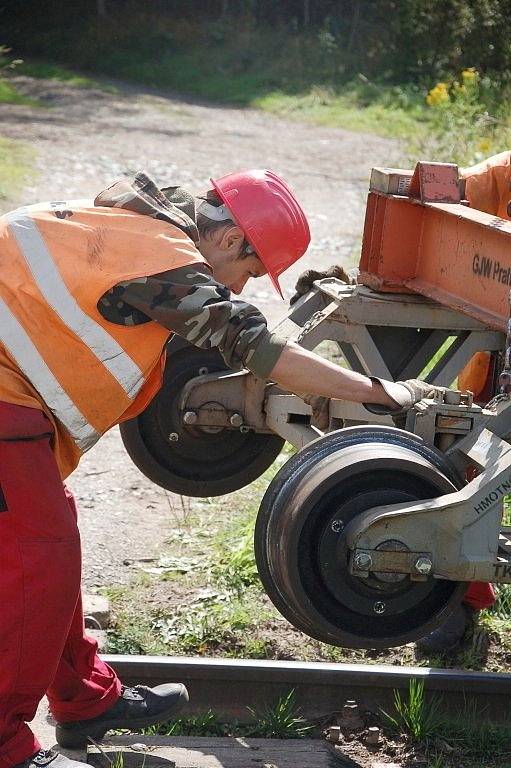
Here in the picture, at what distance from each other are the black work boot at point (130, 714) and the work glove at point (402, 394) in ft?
3.79

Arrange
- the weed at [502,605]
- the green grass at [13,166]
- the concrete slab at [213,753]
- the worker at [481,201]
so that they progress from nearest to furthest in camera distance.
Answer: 1. the concrete slab at [213,753]
2. the weed at [502,605]
3. the worker at [481,201]
4. the green grass at [13,166]

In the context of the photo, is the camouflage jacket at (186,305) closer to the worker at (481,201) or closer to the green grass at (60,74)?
the worker at (481,201)

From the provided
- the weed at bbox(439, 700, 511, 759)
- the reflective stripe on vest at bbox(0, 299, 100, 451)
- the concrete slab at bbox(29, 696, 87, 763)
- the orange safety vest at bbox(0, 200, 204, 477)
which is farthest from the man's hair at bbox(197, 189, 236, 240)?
the weed at bbox(439, 700, 511, 759)

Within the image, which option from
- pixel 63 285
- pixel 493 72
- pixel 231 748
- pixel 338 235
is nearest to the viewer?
pixel 63 285

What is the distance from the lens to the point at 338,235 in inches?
476

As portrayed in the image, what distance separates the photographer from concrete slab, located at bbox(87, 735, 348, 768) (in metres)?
3.61

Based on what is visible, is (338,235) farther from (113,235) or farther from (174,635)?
(113,235)

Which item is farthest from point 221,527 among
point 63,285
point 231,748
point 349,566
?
point 63,285

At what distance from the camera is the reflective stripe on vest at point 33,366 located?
3.16 metres

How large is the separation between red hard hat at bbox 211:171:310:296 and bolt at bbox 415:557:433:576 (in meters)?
0.94

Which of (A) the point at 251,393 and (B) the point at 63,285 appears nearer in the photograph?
(B) the point at 63,285

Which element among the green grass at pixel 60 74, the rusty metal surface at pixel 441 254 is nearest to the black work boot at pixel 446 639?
the rusty metal surface at pixel 441 254

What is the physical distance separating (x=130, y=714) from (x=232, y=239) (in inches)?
62.1

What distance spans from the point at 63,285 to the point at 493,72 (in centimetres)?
2110
